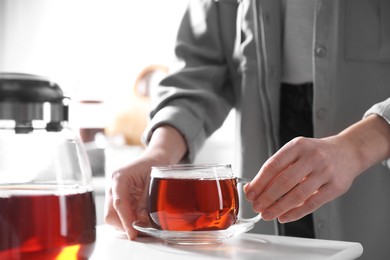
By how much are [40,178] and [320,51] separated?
0.69 m

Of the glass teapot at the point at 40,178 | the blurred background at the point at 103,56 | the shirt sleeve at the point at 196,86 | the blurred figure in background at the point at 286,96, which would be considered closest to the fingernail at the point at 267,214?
the blurred figure in background at the point at 286,96

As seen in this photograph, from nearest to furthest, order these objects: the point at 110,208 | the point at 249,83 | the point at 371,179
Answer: the point at 110,208 → the point at 371,179 → the point at 249,83

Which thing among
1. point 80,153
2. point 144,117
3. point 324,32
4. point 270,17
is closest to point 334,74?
point 324,32

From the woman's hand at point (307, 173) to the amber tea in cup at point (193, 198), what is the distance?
0.03 m

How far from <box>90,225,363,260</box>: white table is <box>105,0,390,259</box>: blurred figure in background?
6cm

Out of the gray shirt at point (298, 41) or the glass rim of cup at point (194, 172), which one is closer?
the glass rim of cup at point (194, 172)

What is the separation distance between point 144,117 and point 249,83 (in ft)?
4.12

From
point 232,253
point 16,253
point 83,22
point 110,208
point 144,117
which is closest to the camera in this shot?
point 16,253

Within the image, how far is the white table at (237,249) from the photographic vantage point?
659mm

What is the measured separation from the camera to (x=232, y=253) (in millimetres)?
678

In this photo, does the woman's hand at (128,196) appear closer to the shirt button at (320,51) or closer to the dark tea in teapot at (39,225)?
the dark tea in teapot at (39,225)

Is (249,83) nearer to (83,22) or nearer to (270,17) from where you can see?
(270,17)

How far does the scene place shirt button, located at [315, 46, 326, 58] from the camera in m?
1.11

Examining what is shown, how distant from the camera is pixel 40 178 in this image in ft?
1.84
